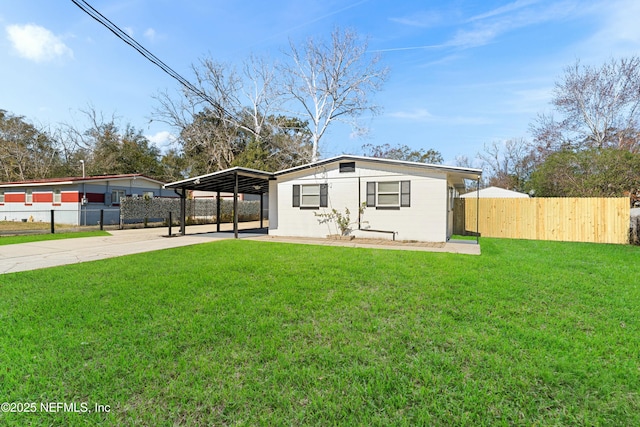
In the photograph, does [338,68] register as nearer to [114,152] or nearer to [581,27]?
[581,27]

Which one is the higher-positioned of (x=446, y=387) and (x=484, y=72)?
(x=484, y=72)

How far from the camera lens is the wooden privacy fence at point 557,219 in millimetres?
10891

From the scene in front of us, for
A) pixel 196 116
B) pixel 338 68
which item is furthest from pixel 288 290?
pixel 196 116

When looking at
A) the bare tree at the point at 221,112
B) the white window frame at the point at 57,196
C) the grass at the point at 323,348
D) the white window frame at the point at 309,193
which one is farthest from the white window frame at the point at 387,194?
the white window frame at the point at 57,196

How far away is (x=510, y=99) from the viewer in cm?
1420

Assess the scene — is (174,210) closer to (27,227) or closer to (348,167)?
(27,227)

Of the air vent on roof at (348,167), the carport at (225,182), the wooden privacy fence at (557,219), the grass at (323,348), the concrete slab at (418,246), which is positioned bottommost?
the grass at (323,348)

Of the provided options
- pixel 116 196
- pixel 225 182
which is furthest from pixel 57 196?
pixel 225 182

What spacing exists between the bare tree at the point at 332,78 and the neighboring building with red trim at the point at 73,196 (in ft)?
39.0

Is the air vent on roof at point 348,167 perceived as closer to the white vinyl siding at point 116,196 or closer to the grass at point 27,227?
the grass at point 27,227

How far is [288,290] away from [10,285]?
14.5 feet

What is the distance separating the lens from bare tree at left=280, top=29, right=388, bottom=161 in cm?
2147

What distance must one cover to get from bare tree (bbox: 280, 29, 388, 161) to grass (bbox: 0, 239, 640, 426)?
19.2 metres

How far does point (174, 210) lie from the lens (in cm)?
2005
